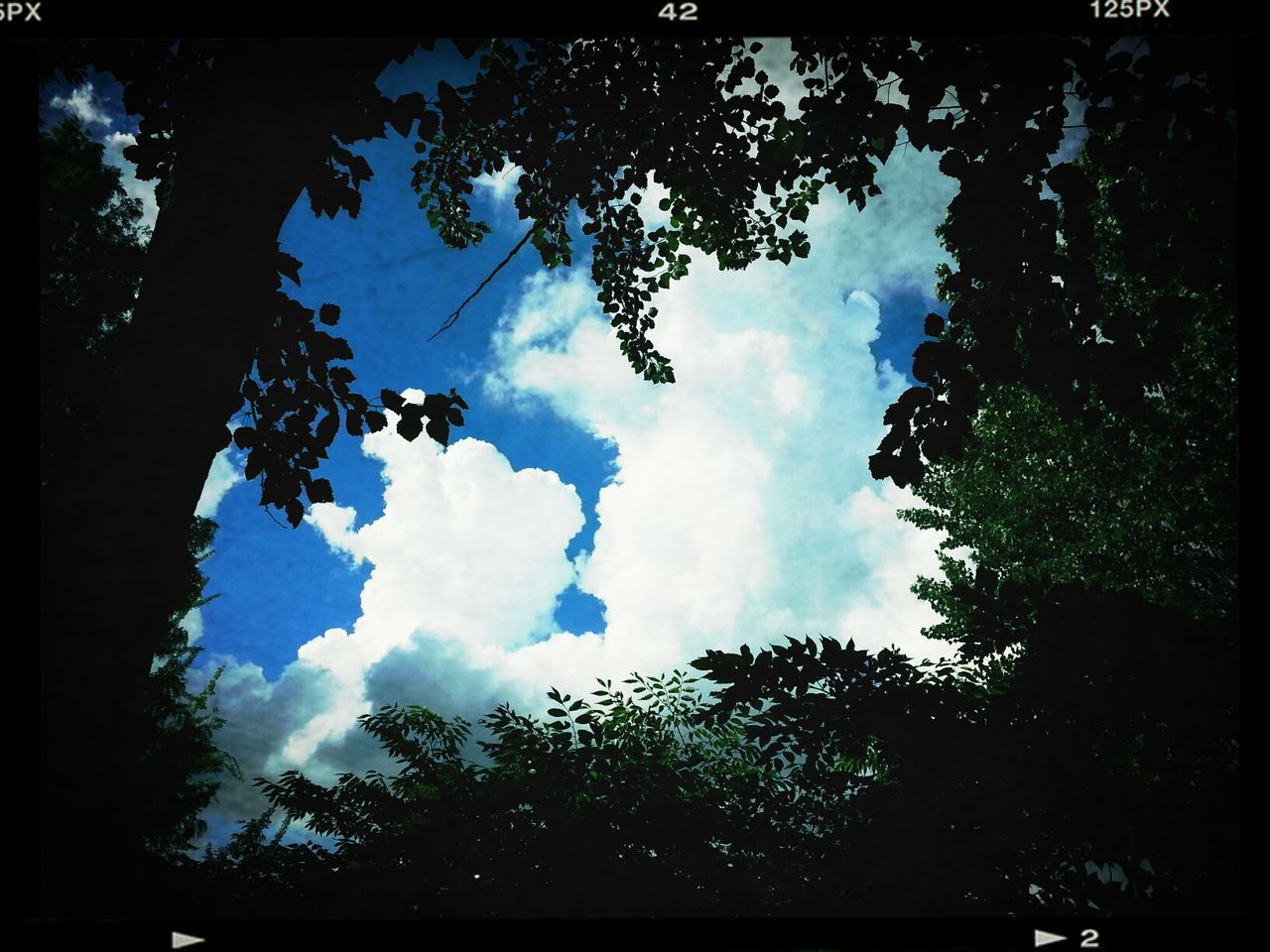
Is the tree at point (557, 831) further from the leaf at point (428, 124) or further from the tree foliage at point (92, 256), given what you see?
the tree foliage at point (92, 256)

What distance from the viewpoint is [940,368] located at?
7.83 feet

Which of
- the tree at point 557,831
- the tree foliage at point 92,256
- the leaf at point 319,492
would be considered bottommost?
the tree at point 557,831

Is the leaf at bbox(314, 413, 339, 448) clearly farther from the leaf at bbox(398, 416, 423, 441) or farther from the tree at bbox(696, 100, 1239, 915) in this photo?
the tree at bbox(696, 100, 1239, 915)

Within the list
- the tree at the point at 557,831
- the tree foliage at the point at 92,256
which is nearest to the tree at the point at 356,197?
the tree at the point at 557,831

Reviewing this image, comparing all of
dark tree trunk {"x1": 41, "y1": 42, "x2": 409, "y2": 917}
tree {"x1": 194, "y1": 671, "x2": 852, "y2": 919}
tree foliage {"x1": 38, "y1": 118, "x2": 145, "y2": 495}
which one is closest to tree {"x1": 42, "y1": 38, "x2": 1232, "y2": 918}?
dark tree trunk {"x1": 41, "y1": 42, "x2": 409, "y2": 917}

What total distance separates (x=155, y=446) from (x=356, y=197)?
6.89ft

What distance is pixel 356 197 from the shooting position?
10.4 ft

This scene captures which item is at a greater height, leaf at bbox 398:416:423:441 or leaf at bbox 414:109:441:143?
leaf at bbox 414:109:441:143

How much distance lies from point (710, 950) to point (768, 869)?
266 cm

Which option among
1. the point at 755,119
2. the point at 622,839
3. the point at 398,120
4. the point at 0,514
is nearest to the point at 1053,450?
the point at 755,119

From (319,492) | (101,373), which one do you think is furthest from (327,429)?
(101,373)

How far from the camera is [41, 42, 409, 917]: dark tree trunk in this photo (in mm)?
1429

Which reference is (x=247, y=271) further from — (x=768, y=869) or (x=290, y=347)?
(x=768, y=869)

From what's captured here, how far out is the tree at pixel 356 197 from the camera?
1571 mm
